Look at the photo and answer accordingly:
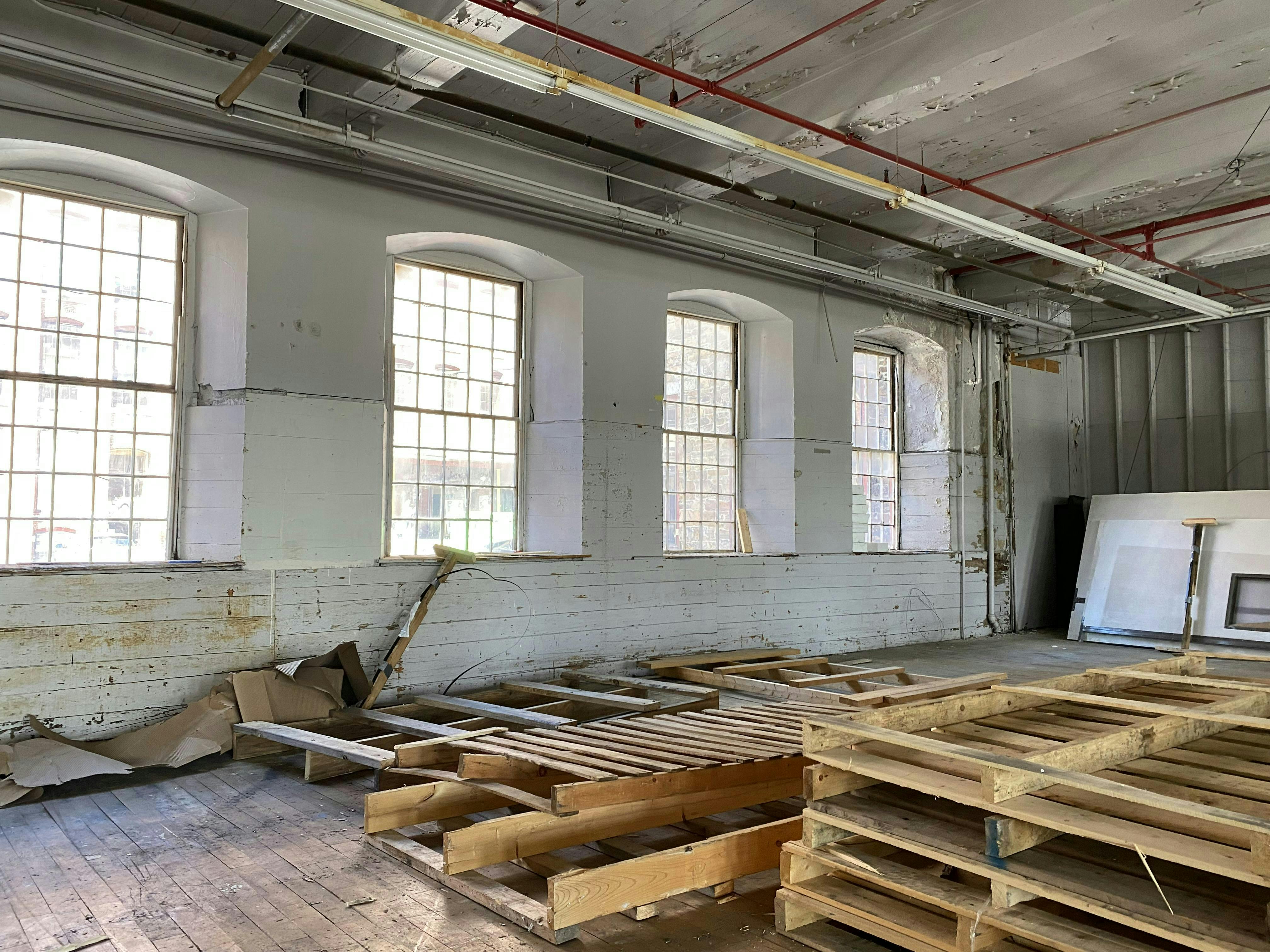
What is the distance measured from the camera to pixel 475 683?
652 cm

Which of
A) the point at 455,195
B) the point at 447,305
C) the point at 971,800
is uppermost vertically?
the point at 455,195

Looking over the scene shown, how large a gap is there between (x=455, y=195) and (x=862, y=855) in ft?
17.2

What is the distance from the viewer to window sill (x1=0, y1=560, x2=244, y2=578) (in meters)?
4.81

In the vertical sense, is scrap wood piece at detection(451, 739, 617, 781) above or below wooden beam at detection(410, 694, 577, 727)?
above

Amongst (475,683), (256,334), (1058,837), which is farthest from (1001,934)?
(256,334)

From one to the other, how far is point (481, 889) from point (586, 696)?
Result: 268 centimetres

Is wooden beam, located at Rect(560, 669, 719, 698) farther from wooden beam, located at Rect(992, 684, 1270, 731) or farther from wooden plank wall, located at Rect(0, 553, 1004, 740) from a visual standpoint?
wooden beam, located at Rect(992, 684, 1270, 731)

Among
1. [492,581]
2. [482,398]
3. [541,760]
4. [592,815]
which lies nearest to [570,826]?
[592,815]

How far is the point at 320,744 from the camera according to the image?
445cm

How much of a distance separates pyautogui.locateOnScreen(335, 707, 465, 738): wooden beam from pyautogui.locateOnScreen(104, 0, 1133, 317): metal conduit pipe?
353cm

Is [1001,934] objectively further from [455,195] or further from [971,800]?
[455,195]

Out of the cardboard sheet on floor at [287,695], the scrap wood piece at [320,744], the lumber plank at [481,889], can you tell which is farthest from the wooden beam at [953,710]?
the cardboard sheet on floor at [287,695]

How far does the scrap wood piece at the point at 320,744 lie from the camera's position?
4.14m

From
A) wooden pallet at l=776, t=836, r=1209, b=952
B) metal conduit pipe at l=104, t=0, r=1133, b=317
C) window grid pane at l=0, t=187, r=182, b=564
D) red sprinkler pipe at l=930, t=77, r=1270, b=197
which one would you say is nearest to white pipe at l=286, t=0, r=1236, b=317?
metal conduit pipe at l=104, t=0, r=1133, b=317
